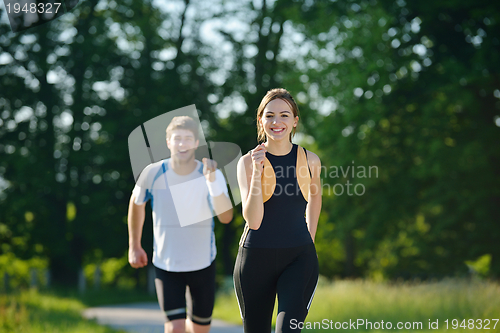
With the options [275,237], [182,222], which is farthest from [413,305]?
[275,237]

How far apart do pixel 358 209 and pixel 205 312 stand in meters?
15.3

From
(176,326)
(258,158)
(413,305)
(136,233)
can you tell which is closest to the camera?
(258,158)

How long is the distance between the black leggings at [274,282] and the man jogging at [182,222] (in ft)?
3.54

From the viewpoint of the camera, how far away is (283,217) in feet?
11.4

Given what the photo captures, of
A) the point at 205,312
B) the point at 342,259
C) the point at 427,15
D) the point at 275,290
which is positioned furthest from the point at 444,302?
the point at 342,259

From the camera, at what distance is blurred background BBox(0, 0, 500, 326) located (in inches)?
639

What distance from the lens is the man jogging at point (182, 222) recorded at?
4.52 metres

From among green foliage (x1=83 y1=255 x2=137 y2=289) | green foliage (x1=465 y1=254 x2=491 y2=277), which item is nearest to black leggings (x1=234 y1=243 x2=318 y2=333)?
green foliage (x1=465 y1=254 x2=491 y2=277)

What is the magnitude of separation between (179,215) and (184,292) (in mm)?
704

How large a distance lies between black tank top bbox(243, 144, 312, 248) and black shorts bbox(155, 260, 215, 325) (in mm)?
1286

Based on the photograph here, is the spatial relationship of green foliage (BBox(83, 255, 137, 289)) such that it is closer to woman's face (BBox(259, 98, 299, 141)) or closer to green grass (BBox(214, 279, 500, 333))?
green grass (BBox(214, 279, 500, 333))

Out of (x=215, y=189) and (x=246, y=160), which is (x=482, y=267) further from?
(x=246, y=160)

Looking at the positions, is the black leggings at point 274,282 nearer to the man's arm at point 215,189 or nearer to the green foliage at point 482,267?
the man's arm at point 215,189

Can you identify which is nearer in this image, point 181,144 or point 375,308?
point 181,144
